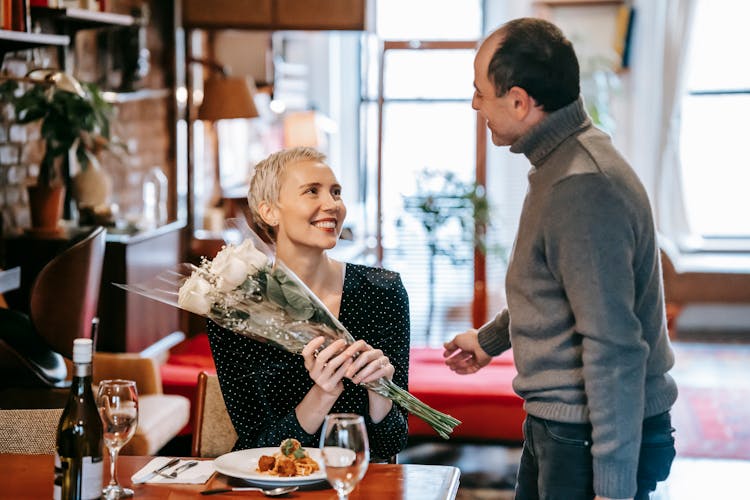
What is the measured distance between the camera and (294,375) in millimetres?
2438

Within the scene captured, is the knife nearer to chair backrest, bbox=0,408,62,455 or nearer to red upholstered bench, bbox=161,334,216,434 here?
chair backrest, bbox=0,408,62,455

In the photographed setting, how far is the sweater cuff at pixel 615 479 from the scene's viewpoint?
6.54 ft

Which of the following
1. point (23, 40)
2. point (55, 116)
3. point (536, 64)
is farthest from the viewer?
point (55, 116)

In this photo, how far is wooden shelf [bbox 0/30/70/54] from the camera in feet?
11.6

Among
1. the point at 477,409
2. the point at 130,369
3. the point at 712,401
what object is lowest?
the point at 712,401

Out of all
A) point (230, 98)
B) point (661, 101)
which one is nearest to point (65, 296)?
point (230, 98)

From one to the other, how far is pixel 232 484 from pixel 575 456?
0.69 m

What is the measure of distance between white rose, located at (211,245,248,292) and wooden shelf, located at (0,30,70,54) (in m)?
1.94

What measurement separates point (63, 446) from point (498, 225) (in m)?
6.23

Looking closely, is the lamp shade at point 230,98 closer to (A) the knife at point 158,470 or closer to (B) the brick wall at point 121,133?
(B) the brick wall at point 121,133

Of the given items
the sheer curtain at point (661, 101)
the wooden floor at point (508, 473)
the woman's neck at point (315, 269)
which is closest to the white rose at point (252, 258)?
the woman's neck at point (315, 269)

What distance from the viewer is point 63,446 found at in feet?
5.98

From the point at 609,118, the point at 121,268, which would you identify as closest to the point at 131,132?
the point at 121,268

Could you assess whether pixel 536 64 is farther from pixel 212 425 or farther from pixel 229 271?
pixel 212 425
